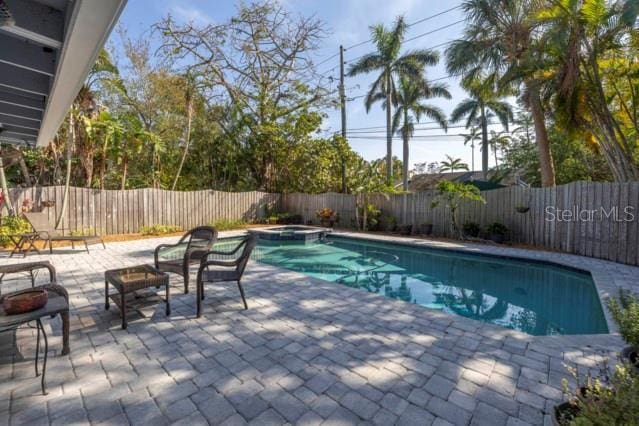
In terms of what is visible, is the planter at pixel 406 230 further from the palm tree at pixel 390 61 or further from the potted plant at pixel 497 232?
the palm tree at pixel 390 61

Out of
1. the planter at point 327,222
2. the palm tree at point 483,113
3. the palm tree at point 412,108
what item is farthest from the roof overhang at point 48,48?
the palm tree at point 483,113

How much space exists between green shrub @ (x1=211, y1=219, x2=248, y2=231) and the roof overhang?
29.0ft

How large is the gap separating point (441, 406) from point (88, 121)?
11.2 m

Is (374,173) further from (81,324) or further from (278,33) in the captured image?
(81,324)

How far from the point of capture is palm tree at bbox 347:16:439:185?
56.9ft

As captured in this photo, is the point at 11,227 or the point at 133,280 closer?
the point at 133,280

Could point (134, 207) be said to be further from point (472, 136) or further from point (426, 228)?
point (472, 136)

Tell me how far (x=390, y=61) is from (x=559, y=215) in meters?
13.4

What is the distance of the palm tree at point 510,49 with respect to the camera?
9.23 meters

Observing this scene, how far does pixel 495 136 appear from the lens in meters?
28.3

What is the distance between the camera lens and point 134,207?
10.9m

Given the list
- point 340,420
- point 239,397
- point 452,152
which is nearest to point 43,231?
point 239,397

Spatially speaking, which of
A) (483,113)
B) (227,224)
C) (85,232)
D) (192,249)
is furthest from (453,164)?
(192,249)

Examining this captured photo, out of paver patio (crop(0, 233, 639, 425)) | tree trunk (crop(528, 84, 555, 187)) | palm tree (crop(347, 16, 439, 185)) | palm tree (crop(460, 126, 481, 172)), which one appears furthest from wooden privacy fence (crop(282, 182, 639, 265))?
palm tree (crop(460, 126, 481, 172))
